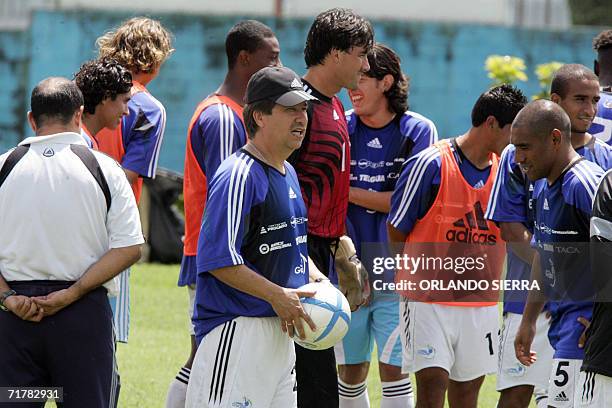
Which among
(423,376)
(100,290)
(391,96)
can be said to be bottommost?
(423,376)

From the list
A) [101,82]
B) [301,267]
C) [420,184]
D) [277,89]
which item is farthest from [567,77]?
[101,82]

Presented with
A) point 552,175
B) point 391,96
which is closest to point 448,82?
point 391,96

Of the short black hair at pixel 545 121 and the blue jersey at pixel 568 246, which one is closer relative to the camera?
the blue jersey at pixel 568 246

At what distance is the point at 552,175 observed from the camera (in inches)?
229

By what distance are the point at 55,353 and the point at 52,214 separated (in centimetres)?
69

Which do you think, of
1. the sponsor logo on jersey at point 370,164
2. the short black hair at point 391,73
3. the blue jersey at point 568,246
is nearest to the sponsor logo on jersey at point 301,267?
the blue jersey at point 568,246

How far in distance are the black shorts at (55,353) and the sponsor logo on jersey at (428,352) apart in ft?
7.63

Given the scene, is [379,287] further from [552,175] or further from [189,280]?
[552,175]

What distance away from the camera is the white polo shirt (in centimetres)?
529

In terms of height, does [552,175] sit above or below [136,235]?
above

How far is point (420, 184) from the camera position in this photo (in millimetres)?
7035

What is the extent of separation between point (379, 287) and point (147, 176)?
187cm

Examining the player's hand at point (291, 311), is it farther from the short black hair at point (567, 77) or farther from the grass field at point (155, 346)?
the grass field at point (155, 346)

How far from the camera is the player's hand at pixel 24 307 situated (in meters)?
5.25
